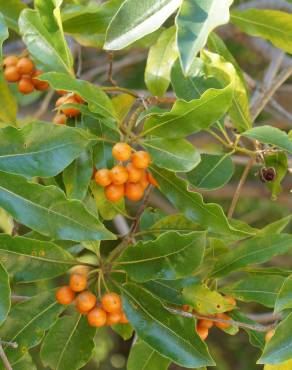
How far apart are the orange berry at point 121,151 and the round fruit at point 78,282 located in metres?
0.23

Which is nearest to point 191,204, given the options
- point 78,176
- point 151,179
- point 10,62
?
point 151,179

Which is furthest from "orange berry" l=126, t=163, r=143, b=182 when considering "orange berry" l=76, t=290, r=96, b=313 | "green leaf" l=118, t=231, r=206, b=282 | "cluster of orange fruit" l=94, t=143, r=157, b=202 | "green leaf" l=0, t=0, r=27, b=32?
"green leaf" l=0, t=0, r=27, b=32

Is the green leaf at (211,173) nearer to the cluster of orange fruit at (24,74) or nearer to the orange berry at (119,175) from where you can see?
the orange berry at (119,175)

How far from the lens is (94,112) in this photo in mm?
1364

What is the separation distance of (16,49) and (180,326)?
1.54m

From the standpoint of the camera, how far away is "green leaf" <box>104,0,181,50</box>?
1.23 metres

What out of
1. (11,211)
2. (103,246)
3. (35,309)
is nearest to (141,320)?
(35,309)

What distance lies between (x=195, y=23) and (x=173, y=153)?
12.3 inches

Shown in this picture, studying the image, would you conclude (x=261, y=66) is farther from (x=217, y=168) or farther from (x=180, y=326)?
(x=180, y=326)

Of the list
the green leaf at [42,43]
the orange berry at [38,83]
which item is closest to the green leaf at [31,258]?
the green leaf at [42,43]

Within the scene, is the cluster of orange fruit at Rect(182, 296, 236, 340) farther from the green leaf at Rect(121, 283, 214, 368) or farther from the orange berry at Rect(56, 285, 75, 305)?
the orange berry at Rect(56, 285, 75, 305)

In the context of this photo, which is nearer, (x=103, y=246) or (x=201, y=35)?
(x=201, y=35)

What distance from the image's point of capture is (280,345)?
132cm

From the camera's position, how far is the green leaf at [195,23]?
3.56 ft
